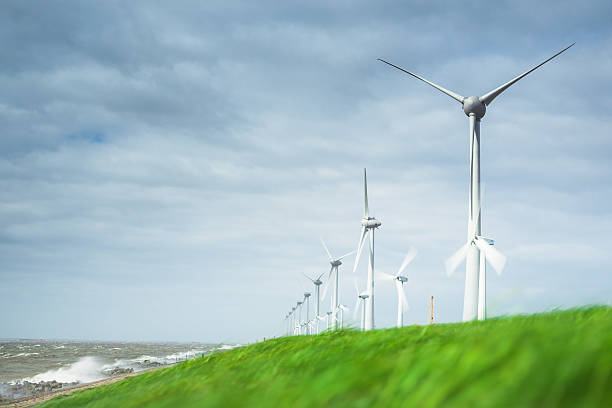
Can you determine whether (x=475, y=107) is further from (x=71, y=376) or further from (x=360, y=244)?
(x=71, y=376)

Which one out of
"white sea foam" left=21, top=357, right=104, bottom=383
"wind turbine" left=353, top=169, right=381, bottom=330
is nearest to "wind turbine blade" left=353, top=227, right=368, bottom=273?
"wind turbine" left=353, top=169, right=381, bottom=330

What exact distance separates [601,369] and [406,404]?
5.89 ft

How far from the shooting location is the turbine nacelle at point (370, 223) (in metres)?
57.6

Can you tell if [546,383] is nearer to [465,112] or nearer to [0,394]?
[465,112]

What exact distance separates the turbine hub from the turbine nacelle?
2428cm

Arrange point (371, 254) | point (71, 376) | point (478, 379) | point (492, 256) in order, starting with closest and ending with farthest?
1. point (478, 379)
2. point (492, 256)
3. point (371, 254)
4. point (71, 376)

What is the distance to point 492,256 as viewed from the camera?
28.9m

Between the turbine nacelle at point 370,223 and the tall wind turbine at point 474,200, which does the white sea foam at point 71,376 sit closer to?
the turbine nacelle at point 370,223

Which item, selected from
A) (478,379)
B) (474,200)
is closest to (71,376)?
(474,200)

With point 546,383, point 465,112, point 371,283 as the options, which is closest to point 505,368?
point 546,383

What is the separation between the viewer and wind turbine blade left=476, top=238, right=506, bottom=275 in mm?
28297

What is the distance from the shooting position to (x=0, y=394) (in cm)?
4706

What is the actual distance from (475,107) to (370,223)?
24.9 metres

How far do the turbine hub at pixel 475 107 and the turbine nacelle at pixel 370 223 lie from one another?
2428cm
